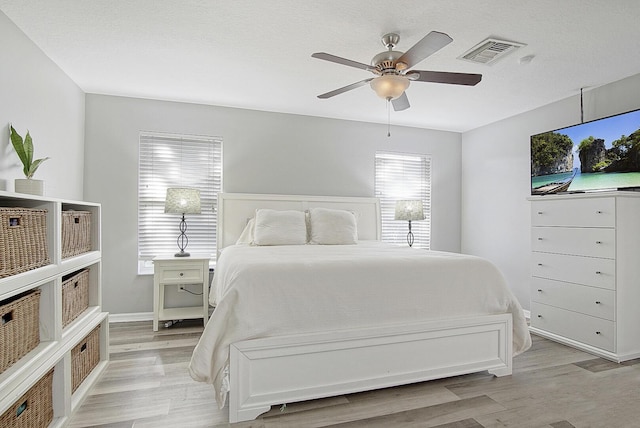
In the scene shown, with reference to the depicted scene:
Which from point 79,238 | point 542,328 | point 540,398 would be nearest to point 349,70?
point 79,238

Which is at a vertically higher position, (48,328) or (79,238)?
(79,238)

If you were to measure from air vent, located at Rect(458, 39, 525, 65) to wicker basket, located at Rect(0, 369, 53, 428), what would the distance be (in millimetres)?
3377

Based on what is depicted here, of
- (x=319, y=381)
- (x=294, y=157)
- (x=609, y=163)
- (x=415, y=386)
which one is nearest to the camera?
(x=319, y=381)

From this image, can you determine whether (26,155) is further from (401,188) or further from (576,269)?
(576,269)

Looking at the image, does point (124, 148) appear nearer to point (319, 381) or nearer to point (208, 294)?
point (208, 294)

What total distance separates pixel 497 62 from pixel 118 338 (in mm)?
4087

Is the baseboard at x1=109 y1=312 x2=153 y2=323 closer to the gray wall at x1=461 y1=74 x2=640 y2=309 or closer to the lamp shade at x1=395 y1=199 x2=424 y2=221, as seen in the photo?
the lamp shade at x1=395 y1=199 x2=424 y2=221

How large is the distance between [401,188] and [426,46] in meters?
3.13

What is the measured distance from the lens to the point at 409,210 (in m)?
4.56

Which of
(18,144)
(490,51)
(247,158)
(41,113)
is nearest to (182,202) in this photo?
(247,158)

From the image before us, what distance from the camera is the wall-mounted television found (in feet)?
10.1

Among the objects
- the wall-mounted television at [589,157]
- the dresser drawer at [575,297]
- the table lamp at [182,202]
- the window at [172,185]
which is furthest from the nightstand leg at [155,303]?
the wall-mounted television at [589,157]

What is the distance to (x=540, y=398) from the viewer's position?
222cm

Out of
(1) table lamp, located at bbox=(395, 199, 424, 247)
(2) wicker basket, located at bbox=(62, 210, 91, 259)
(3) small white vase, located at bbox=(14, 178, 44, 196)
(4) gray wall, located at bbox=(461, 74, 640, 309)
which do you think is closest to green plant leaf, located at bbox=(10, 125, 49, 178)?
(3) small white vase, located at bbox=(14, 178, 44, 196)
